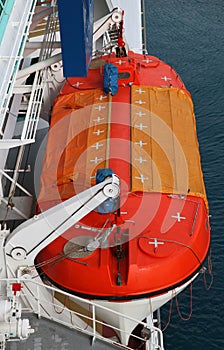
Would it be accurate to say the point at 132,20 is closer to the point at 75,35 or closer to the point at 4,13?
the point at 75,35

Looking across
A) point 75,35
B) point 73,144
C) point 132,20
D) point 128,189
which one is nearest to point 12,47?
point 75,35

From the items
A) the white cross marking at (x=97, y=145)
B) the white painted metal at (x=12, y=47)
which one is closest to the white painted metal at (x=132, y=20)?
the white cross marking at (x=97, y=145)

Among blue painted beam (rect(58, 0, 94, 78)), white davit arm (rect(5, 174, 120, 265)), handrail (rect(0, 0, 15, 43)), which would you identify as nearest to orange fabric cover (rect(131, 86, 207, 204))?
white davit arm (rect(5, 174, 120, 265))

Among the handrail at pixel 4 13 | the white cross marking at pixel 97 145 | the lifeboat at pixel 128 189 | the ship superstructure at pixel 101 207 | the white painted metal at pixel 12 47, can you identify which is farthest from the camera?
the white cross marking at pixel 97 145

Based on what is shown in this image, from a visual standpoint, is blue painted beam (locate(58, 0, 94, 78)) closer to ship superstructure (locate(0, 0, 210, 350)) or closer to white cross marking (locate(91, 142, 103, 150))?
ship superstructure (locate(0, 0, 210, 350))

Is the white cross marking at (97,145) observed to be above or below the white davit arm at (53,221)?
above

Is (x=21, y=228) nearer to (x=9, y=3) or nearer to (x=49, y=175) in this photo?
(x=49, y=175)

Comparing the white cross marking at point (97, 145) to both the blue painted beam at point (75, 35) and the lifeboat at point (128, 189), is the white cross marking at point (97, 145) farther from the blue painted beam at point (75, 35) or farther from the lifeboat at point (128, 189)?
the blue painted beam at point (75, 35)
